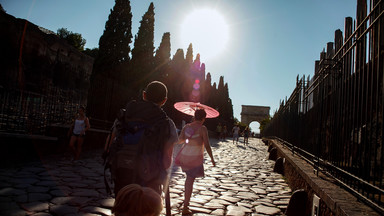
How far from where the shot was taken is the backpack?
2.68m

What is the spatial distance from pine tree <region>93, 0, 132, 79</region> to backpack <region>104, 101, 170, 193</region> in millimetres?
27759

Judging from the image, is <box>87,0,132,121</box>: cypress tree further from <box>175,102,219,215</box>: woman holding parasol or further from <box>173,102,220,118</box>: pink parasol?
<box>175,102,219,215</box>: woman holding parasol

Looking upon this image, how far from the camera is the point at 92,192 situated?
485 centimetres

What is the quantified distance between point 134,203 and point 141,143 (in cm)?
111

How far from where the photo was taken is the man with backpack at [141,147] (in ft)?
8.81

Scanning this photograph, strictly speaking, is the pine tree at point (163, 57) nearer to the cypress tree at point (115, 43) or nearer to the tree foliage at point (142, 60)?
the tree foliage at point (142, 60)

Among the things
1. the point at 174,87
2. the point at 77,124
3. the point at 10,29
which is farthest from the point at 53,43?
the point at 174,87

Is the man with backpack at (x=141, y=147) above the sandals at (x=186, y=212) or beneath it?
above

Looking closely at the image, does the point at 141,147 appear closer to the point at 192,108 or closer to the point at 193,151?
the point at 193,151

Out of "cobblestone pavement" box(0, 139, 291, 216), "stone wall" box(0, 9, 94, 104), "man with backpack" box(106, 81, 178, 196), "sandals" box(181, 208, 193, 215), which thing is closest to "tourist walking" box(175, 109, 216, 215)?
"sandals" box(181, 208, 193, 215)

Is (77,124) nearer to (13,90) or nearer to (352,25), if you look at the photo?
(13,90)

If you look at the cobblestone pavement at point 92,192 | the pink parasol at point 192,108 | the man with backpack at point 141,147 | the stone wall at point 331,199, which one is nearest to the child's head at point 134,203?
the man with backpack at point 141,147

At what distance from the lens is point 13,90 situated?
815cm

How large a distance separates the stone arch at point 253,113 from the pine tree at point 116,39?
44409 mm
